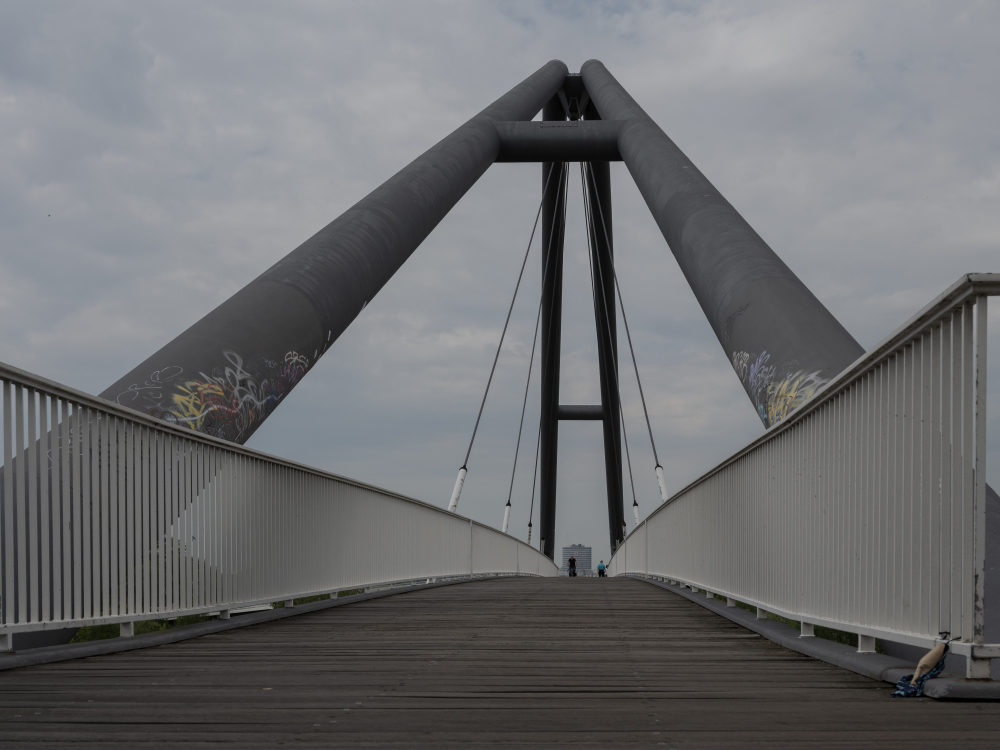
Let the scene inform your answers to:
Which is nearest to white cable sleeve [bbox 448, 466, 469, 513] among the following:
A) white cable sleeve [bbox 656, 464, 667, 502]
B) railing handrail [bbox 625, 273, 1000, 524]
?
white cable sleeve [bbox 656, 464, 667, 502]

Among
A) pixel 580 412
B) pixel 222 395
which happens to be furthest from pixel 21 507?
pixel 580 412

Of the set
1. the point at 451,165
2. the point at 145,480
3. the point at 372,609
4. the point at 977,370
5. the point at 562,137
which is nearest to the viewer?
the point at 977,370

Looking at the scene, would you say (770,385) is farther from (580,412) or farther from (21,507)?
(580,412)

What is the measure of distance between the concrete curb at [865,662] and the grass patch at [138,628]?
3344 mm

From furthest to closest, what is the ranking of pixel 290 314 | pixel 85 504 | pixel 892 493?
pixel 290 314, pixel 85 504, pixel 892 493

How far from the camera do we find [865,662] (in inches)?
158

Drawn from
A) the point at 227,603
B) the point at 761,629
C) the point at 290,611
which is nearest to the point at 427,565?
the point at 290,611

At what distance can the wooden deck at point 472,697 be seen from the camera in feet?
9.48

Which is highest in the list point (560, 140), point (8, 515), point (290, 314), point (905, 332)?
point (560, 140)

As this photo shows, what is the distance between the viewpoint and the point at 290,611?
7738 mm

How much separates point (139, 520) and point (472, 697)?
2715mm

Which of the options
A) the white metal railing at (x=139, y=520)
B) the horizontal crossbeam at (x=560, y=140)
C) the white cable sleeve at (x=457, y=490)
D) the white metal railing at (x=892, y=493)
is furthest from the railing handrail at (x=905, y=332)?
the white cable sleeve at (x=457, y=490)

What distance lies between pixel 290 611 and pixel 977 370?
568cm

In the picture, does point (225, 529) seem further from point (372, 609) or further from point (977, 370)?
point (977, 370)
